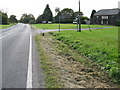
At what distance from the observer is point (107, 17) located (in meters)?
72.4

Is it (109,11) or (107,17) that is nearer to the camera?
(107,17)

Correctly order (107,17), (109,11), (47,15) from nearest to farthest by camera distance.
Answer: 1. (107,17)
2. (109,11)
3. (47,15)

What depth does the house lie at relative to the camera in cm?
6850

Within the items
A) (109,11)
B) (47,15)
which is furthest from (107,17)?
(47,15)

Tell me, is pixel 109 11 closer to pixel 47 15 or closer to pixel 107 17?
pixel 107 17

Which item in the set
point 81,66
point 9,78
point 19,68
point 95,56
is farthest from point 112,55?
point 9,78

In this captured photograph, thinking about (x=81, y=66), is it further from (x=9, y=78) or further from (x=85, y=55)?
(x=9, y=78)

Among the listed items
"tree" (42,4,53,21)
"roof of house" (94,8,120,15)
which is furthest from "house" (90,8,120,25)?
"tree" (42,4,53,21)

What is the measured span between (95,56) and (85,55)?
0.91 metres

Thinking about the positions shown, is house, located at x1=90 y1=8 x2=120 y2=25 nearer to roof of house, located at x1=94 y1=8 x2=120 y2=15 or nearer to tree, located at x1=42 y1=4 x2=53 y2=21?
roof of house, located at x1=94 y1=8 x2=120 y2=15

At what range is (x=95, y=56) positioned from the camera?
32.7ft

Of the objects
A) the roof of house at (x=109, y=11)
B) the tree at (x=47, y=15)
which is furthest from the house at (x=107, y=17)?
the tree at (x=47, y=15)

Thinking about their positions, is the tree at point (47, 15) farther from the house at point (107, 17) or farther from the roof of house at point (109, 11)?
the roof of house at point (109, 11)

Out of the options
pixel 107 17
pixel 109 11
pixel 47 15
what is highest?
pixel 47 15
